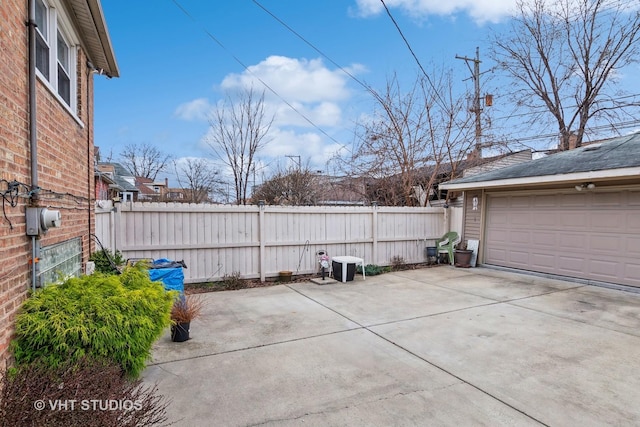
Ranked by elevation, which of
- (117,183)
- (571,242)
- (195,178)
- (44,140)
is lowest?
(571,242)

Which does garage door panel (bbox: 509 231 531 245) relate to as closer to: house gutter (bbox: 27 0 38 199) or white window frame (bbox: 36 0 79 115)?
white window frame (bbox: 36 0 79 115)

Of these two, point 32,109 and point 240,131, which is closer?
point 32,109

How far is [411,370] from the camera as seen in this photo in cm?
340

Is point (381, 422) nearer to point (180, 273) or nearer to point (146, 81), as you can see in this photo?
point (180, 273)

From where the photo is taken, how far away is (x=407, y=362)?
11.8 feet

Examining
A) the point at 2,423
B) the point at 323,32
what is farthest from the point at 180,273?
the point at 323,32

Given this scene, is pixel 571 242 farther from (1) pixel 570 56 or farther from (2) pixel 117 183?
(2) pixel 117 183

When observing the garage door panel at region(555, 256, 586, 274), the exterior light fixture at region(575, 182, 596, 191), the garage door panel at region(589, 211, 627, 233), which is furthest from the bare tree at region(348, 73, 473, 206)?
the garage door panel at region(589, 211, 627, 233)

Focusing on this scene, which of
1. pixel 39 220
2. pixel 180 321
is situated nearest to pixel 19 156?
pixel 39 220

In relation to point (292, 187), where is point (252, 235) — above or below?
below

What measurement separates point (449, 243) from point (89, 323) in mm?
9164

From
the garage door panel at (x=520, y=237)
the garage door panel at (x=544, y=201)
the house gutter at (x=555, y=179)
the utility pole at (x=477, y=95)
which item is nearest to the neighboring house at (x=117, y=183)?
the house gutter at (x=555, y=179)

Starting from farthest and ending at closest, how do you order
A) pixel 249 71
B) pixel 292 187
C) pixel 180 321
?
pixel 292 187 → pixel 249 71 → pixel 180 321

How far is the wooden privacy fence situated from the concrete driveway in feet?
4.70
